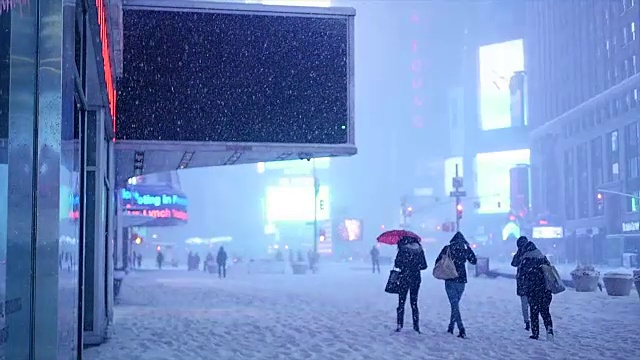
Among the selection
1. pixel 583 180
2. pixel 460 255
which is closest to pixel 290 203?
pixel 583 180

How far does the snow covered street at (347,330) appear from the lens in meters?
11.1

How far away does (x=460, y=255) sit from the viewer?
13164 millimetres

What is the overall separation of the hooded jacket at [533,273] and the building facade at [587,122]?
51.9m

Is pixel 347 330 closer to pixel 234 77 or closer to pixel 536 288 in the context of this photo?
pixel 536 288

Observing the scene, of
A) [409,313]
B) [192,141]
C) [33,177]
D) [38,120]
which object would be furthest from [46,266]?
[409,313]

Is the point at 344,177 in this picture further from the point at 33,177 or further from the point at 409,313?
the point at 33,177

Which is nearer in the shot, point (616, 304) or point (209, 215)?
point (616, 304)

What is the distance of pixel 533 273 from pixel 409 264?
84.2 inches

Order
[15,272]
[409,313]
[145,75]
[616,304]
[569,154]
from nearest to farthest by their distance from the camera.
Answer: [15,272] < [145,75] < [409,313] < [616,304] < [569,154]

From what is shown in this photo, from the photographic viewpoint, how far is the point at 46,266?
3.86 metres

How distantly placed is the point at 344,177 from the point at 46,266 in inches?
7423

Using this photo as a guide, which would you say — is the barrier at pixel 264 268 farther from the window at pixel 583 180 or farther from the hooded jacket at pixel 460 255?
the window at pixel 583 180

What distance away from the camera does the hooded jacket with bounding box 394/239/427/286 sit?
13.4 metres

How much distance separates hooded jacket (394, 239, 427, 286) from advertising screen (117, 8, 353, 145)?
253cm
